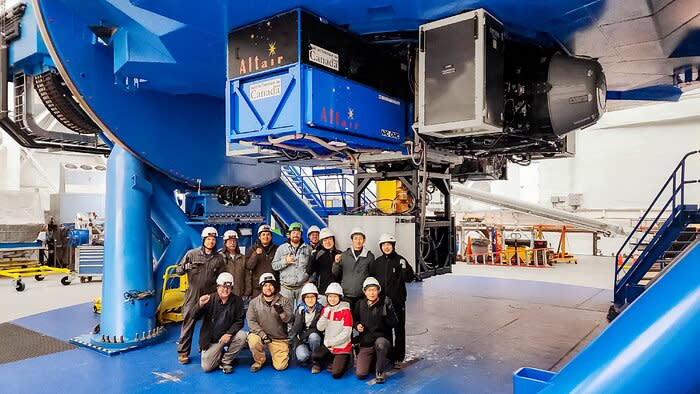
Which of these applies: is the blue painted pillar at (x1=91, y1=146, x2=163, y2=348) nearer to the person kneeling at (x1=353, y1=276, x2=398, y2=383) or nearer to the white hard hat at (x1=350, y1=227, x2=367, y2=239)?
the white hard hat at (x1=350, y1=227, x2=367, y2=239)

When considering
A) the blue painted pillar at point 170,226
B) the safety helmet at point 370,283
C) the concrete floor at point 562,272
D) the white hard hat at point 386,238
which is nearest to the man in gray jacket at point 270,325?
the safety helmet at point 370,283

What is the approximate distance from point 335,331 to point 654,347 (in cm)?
476

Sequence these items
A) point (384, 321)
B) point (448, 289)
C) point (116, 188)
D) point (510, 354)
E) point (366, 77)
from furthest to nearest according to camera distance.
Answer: point (448, 289) < point (116, 188) < point (510, 354) < point (384, 321) < point (366, 77)

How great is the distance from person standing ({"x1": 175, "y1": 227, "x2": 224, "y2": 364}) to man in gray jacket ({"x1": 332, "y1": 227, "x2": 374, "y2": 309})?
5.63 feet

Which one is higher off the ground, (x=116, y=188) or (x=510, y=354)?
(x=116, y=188)

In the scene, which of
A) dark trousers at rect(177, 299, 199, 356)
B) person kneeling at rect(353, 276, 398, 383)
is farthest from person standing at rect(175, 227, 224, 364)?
person kneeling at rect(353, 276, 398, 383)

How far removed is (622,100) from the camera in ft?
26.8

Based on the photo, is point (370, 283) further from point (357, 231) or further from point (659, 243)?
point (659, 243)

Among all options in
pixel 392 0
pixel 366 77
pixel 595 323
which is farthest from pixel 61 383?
pixel 595 323

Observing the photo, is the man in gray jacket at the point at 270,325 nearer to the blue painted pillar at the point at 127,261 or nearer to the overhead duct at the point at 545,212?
the blue painted pillar at the point at 127,261

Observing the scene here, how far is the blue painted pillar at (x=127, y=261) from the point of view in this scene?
630cm

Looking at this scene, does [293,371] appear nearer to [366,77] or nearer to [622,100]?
[366,77]

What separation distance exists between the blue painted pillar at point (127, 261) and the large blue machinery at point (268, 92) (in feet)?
0.06

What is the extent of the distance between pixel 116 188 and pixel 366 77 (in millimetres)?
3882
